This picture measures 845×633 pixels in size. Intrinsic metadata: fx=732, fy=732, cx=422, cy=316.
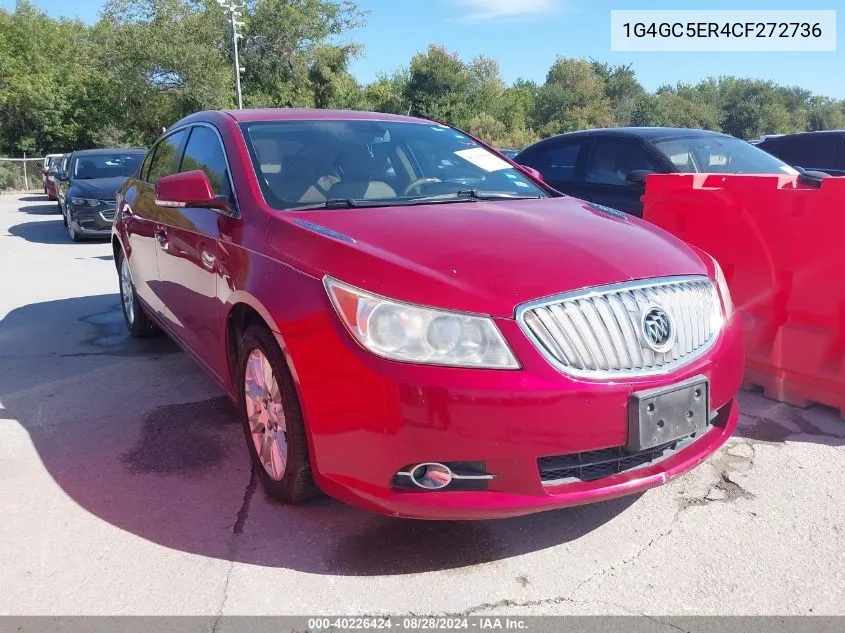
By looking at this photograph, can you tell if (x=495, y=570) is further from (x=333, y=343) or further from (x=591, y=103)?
(x=591, y=103)

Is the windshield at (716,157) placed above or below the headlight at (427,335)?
above

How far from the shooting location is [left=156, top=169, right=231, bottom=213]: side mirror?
10.7 ft

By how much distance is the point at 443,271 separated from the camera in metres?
2.47

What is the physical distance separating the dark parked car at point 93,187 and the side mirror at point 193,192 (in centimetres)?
850

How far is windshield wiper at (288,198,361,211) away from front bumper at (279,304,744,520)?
2.74 ft

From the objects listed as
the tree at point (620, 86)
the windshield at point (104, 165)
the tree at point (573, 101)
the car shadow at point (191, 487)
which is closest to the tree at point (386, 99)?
the tree at point (573, 101)

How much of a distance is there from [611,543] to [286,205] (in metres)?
1.89

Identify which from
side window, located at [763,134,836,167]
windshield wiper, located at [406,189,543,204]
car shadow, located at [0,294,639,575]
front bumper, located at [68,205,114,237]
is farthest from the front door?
side window, located at [763,134,836,167]

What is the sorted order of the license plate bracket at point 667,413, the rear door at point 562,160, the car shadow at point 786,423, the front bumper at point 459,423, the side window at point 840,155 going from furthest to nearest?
1. the side window at point 840,155
2. the rear door at point 562,160
3. the car shadow at point 786,423
4. the license plate bracket at point 667,413
5. the front bumper at point 459,423

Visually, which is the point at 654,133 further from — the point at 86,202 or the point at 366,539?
the point at 86,202

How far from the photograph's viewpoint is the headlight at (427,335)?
2.30 meters

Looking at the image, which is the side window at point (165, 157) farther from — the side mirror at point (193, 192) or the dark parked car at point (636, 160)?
the dark parked car at point (636, 160)

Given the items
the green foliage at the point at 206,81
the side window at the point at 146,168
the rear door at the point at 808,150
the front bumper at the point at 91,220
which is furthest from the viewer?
the green foliage at the point at 206,81

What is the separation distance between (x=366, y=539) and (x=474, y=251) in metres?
1.15
